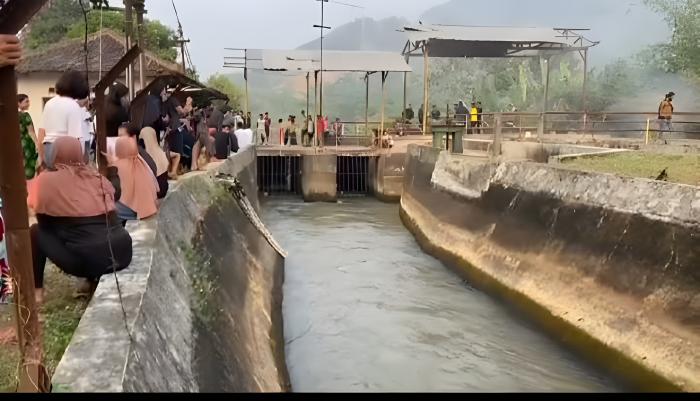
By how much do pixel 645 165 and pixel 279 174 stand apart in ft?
55.3

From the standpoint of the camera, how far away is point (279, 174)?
25.8 m

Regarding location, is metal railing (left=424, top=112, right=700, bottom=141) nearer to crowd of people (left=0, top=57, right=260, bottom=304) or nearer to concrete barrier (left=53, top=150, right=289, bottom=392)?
concrete barrier (left=53, top=150, right=289, bottom=392)

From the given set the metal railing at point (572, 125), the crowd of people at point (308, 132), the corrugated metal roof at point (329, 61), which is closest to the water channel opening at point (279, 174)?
the crowd of people at point (308, 132)

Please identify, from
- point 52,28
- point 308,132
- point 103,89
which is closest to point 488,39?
point 308,132

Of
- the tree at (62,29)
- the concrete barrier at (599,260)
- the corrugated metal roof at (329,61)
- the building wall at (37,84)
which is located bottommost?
the concrete barrier at (599,260)

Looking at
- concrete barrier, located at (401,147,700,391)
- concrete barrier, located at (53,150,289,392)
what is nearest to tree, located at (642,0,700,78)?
concrete barrier, located at (401,147,700,391)

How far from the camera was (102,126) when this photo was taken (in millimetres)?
6164

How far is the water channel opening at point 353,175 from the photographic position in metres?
25.3

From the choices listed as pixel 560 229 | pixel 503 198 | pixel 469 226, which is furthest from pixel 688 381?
pixel 469 226

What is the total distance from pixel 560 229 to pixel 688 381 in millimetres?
3598

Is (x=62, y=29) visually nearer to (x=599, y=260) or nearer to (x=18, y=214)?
(x=599, y=260)

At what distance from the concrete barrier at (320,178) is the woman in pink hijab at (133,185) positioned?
648 inches

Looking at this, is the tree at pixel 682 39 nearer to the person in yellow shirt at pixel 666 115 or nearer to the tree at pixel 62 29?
the person in yellow shirt at pixel 666 115

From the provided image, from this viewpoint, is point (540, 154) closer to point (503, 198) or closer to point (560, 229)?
point (503, 198)
